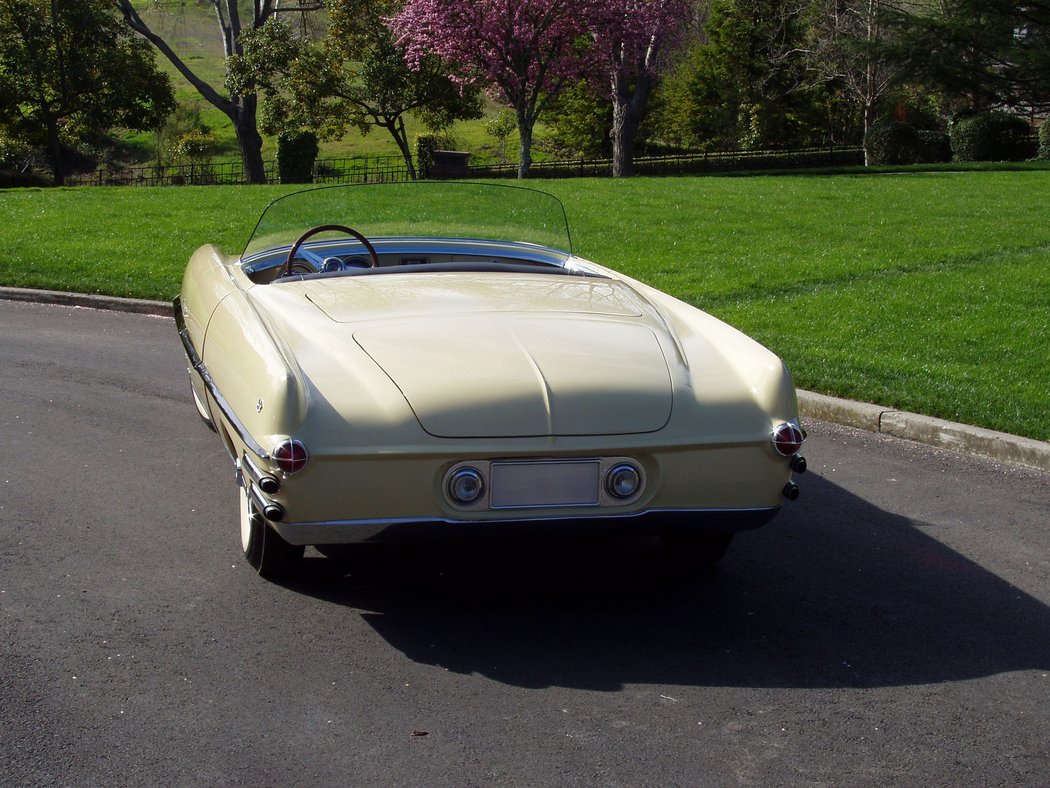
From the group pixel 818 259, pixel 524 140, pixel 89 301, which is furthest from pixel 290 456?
pixel 524 140

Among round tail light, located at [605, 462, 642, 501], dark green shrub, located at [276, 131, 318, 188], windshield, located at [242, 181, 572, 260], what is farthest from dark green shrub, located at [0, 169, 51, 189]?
round tail light, located at [605, 462, 642, 501]

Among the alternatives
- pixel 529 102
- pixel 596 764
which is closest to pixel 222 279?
pixel 596 764

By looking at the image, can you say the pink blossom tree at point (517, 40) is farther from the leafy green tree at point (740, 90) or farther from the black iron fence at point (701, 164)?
the leafy green tree at point (740, 90)

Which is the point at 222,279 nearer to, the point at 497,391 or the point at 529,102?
the point at 497,391

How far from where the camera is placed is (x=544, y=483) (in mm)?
3732

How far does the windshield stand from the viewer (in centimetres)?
566

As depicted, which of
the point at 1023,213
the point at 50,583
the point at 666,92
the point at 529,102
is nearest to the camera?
the point at 50,583

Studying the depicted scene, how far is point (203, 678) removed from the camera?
358 cm

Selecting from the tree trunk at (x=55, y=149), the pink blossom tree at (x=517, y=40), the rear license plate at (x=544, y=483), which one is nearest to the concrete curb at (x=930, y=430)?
the rear license plate at (x=544, y=483)

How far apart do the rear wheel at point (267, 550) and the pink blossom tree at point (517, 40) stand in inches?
1046

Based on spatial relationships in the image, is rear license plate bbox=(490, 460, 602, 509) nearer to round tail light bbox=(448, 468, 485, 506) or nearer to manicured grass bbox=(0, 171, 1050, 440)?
round tail light bbox=(448, 468, 485, 506)

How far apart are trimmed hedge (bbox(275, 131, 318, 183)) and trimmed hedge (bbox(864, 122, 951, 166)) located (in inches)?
681

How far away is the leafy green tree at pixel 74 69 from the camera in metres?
42.0

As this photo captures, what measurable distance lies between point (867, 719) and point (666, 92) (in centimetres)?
5465
